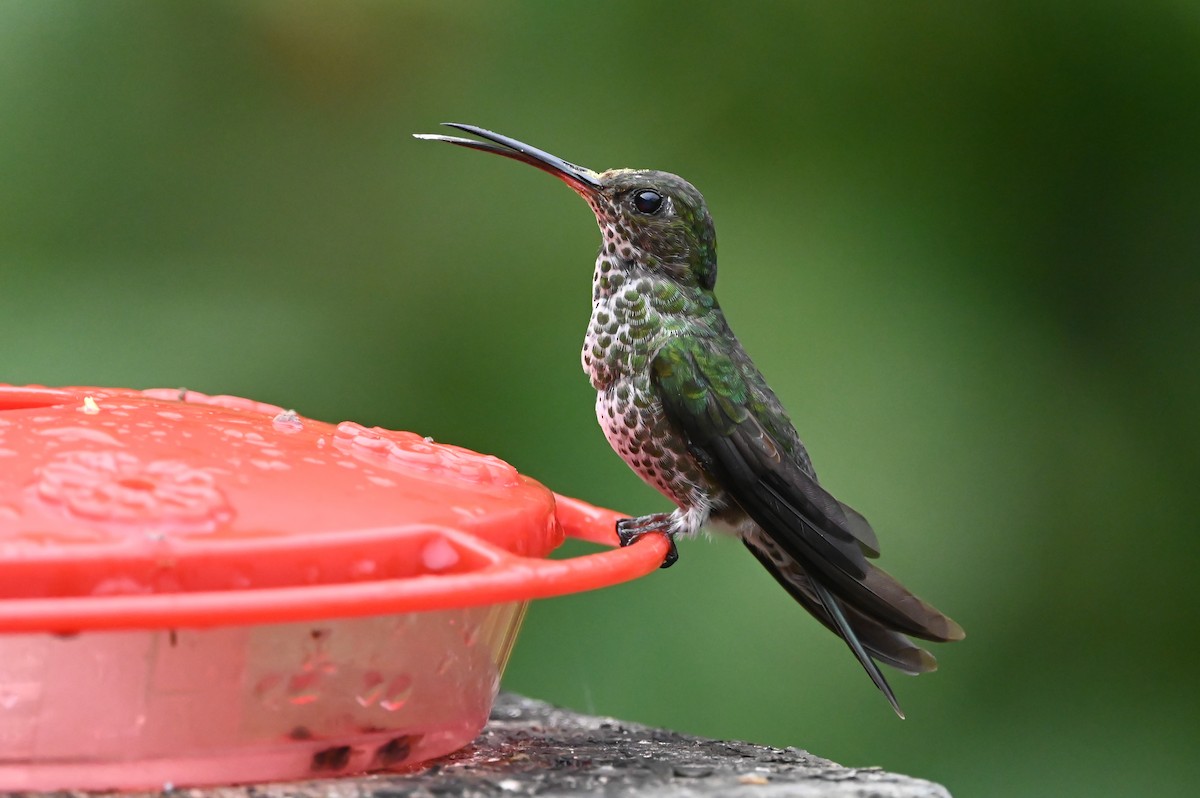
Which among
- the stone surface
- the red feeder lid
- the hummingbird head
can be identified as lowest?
the stone surface

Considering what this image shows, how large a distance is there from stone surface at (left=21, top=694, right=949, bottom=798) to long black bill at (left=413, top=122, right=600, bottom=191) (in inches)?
44.2

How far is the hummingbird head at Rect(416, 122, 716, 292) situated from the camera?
9.28ft

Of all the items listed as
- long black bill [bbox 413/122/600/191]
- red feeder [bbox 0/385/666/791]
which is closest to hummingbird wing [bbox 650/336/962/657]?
long black bill [bbox 413/122/600/191]

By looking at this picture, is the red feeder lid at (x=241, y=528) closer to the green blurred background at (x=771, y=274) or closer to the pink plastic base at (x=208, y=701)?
the pink plastic base at (x=208, y=701)

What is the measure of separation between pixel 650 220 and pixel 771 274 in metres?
0.81

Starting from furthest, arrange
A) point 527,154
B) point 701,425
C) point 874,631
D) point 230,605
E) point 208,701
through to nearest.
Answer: point 527,154, point 701,425, point 874,631, point 208,701, point 230,605

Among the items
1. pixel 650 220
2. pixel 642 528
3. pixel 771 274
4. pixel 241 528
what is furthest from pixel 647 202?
pixel 241 528

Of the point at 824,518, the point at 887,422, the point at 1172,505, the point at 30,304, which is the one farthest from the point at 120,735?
the point at 1172,505

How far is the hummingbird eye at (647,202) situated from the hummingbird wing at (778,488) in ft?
1.04

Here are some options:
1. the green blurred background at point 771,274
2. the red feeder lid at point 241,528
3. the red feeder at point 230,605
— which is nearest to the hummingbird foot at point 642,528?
the red feeder lid at point 241,528

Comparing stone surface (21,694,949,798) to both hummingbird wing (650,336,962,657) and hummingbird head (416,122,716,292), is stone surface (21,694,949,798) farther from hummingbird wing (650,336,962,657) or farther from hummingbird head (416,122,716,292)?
hummingbird head (416,122,716,292)

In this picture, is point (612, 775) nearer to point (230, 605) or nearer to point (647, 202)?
point (230, 605)

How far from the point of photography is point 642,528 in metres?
2.55

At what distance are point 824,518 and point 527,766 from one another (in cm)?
74
